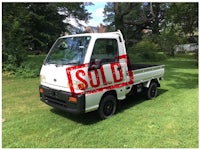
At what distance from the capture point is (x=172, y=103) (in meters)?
6.69

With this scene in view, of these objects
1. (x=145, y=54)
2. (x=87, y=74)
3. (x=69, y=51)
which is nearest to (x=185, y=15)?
(x=69, y=51)

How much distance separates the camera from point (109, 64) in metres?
5.32

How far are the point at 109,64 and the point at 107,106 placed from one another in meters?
0.97

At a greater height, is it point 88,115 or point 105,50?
point 105,50

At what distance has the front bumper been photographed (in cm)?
477

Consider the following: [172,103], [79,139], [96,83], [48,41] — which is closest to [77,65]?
[96,83]

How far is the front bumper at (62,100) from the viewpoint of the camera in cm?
477

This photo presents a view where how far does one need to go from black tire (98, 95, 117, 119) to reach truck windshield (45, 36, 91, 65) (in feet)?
3.65

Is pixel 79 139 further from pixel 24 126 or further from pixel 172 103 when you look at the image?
pixel 172 103

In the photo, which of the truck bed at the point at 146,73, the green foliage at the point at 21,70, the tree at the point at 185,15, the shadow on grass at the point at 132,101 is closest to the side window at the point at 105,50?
the truck bed at the point at 146,73

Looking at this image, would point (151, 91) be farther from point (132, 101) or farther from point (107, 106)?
point (107, 106)

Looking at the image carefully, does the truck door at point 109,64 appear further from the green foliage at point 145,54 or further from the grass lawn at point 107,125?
the green foliage at point 145,54

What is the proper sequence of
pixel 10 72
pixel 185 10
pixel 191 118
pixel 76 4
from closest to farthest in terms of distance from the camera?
1. pixel 191 118
2. pixel 185 10
3. pixel 10 72
4. pixel 76 4

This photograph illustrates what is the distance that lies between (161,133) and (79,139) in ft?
5.18
